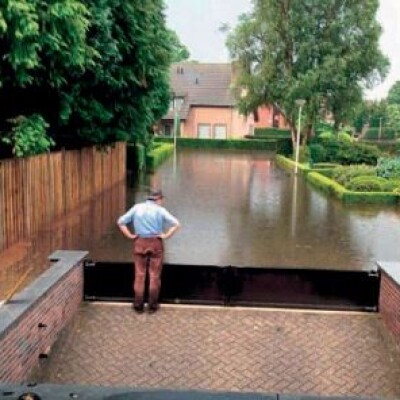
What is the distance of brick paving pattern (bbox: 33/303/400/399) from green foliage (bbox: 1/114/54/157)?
16.5 ft

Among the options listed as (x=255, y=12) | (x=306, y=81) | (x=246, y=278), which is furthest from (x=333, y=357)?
(x=255, y=12)

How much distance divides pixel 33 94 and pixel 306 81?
2481cm

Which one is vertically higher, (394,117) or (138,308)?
(394,117)

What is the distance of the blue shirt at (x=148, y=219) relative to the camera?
6.86m

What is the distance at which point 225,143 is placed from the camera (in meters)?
56.5

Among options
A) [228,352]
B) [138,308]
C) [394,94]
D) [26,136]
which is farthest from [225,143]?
[394,94]

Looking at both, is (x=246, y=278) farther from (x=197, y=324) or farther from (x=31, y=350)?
(x=31, y=350)

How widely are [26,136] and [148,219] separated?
540cm

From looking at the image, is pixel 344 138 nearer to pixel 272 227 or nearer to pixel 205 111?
pixel 205 111

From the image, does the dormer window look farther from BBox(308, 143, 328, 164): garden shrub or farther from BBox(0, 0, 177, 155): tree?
BBox(0, 0, 177, 155): tree

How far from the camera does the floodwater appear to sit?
1145 centimetres

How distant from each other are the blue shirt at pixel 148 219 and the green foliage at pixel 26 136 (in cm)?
505

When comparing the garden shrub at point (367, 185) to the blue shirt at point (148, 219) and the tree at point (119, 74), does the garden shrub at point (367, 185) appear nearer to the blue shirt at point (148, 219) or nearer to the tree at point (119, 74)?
the tree at point (119, 74)

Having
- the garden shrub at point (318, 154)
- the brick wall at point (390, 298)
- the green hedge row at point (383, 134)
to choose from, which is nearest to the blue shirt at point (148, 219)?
the brick wall at point (390, 298)
